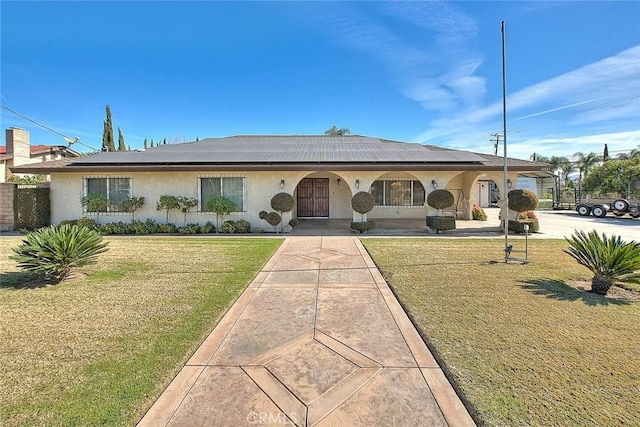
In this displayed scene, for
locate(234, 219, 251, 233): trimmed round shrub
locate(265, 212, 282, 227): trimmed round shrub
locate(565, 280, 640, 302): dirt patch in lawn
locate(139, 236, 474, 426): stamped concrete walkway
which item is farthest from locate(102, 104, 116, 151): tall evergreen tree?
locate(565, 280, 640, 302): dirt patch in lawn

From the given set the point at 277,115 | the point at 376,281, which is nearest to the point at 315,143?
the point at 277,115

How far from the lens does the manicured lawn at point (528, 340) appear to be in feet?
7.99

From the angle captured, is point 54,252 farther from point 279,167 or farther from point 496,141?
point 496,141

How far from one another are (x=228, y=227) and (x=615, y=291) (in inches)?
484

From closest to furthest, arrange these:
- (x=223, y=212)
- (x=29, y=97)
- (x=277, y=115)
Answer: (x=223, y=212) < (x=29, y=97) < (x=277, y=115)

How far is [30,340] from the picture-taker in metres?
3.59

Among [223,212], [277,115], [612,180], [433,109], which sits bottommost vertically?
[223,212]

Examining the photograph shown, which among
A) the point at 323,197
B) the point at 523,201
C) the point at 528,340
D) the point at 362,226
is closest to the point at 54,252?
the point at 528,340

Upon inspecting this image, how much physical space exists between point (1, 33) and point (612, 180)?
4299 centimetres

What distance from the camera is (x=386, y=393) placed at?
8.64ft

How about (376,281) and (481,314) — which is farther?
(376,281)

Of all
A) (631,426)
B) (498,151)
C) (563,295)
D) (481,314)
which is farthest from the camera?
(498,151)

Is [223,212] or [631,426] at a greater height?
[223,212]

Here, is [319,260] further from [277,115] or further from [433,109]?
[277,115]
